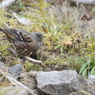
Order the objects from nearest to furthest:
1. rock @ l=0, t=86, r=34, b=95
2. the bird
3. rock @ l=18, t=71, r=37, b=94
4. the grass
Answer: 1. rock @ l=0, t=86, r=34, b=95
2. rock @ l=18, t=71, r=37, b=94
3. the bird
4. the grass

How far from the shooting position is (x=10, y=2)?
263 inches

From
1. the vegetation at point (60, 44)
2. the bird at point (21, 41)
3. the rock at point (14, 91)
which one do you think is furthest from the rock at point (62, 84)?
the bird at point (21, 41)

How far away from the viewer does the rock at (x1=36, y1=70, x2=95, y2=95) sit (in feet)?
9.19

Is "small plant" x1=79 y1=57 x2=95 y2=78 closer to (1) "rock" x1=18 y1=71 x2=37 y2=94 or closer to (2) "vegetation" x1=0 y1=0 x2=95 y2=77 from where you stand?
(2) "vegetation" x1=0 y1=0 x2=95 y2=77

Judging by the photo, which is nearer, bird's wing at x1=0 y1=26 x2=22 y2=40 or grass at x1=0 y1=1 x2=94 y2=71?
bird's wing at x1=0 y1=26 x2=22 y2=40

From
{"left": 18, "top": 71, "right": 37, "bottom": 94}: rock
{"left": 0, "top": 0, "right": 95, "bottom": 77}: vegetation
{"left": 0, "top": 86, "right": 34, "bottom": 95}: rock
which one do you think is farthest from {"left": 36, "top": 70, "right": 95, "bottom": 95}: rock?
{"left": 0, "top": 0, "right": 95, "bottom": 77}: vegetation

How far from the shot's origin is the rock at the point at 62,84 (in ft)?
9.19

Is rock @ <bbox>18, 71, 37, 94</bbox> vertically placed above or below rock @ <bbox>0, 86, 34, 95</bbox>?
below

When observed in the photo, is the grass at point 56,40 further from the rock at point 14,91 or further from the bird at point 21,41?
the rock at point 14,91

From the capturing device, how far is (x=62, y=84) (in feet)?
9.25

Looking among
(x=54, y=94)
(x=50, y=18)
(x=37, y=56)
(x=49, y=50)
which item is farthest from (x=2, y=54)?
(x=50, y=18)

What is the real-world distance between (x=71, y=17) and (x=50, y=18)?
71 cm

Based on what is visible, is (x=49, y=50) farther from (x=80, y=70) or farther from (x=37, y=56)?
(x=80, y=70)

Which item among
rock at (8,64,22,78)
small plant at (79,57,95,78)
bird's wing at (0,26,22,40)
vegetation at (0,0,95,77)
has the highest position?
bird's wing at (0,26,22,40)
